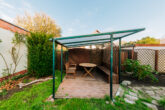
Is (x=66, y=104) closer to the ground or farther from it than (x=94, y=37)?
closer to the ground

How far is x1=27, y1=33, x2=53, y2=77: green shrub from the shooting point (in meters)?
3.73

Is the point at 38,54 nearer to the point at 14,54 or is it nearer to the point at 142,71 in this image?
the point at 14,54

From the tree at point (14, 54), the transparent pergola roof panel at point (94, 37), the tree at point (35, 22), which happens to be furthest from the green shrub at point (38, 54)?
the tree at point (35, 22)

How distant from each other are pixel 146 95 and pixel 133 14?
10.5 metres

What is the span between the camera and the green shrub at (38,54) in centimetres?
373

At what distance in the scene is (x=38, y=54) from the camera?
12.3 ft

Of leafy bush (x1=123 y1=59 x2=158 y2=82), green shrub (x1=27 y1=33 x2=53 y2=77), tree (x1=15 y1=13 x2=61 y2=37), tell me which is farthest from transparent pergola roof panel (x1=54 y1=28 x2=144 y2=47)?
tree (x1=15 y1=13 x2=61 y2=37)

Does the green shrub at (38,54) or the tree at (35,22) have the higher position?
the tree at (35,22)

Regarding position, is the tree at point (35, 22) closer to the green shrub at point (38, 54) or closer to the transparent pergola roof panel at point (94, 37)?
the green shrub at point (38, 54)

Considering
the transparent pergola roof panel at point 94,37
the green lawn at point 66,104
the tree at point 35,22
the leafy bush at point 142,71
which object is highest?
the tree at point 35,22

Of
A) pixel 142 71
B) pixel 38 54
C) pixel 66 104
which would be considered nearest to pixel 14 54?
pixel 38 54

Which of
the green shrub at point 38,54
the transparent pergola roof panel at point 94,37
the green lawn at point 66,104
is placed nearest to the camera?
the green lawn at point 66,104

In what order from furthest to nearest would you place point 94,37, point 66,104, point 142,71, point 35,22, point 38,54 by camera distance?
point 35,22 → point 38,54 → point 142,71 → point 94,37 → point 66,104

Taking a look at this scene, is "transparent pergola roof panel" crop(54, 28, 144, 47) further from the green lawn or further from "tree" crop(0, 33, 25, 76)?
"tree" crop(0, 33, 25, 76)
